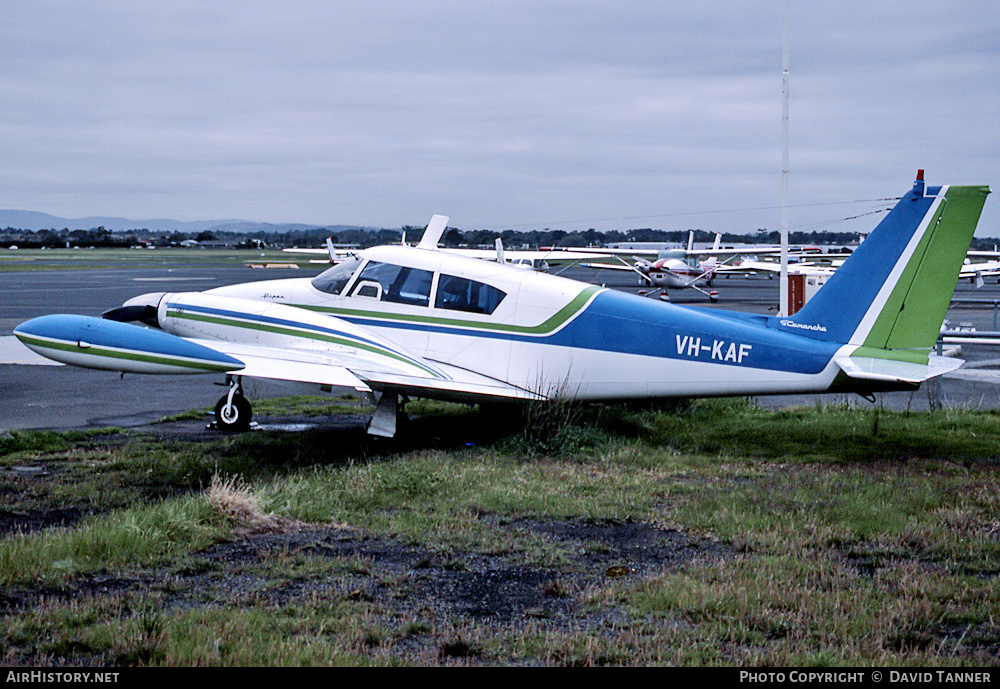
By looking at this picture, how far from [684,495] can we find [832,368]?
2.89 meters

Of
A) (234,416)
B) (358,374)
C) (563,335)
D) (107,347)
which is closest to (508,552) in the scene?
(358,374)

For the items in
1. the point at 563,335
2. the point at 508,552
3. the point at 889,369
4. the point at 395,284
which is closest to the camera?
the point at 508,552

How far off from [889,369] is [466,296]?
5.14m

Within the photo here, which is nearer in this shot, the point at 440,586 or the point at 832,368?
the point at 440,586

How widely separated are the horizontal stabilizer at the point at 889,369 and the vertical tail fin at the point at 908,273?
0.22 metres

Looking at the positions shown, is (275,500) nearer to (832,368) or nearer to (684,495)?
(684,495)

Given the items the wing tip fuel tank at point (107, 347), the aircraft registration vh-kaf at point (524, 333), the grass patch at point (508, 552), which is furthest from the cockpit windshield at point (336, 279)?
the wing tip fuel tank at point (107, 347)

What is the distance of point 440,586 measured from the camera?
20.8 feet

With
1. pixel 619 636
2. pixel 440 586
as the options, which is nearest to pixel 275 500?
pixel 440 586

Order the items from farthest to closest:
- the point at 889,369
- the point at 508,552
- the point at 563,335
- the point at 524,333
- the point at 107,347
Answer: the point at 524,333 → the point at 563,335 → the point at 107,347 → the point at 889,369 → the point at 508,552

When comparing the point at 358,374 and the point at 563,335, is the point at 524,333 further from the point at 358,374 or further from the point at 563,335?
the point at 358,374

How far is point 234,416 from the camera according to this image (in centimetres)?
1270

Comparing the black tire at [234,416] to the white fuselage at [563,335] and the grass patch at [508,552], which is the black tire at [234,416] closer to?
the grass patch at [508,552]

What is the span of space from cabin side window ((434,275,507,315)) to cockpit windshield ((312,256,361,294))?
4.68ft
